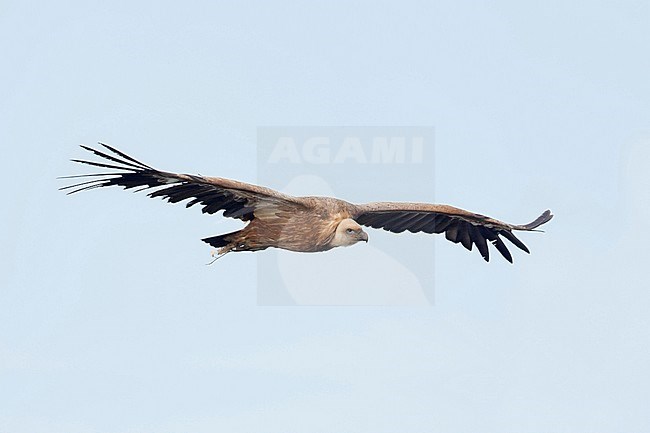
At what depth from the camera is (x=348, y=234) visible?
56.9 feet

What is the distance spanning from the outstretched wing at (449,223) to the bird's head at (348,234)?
3.94 feet

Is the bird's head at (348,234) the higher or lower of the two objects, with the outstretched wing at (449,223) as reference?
lower

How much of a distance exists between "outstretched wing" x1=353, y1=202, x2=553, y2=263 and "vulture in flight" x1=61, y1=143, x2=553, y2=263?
21mm

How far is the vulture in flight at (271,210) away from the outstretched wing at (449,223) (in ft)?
0.07

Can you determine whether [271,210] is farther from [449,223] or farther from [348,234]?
[449,223]

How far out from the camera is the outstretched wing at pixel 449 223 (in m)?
19.2

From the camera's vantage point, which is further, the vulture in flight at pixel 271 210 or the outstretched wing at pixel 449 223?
the outstretched wing at pixel 449 223

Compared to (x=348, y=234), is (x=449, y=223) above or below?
above

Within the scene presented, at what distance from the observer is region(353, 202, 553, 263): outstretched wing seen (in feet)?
63.1

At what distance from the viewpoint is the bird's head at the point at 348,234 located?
17328mm

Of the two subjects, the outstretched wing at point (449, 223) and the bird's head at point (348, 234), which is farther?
the outstretched wing at point (449, 223)

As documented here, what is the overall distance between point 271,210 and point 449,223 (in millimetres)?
4209

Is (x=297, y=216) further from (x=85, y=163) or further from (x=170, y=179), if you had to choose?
(x=85, y=163)

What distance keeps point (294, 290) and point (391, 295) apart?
170cm
